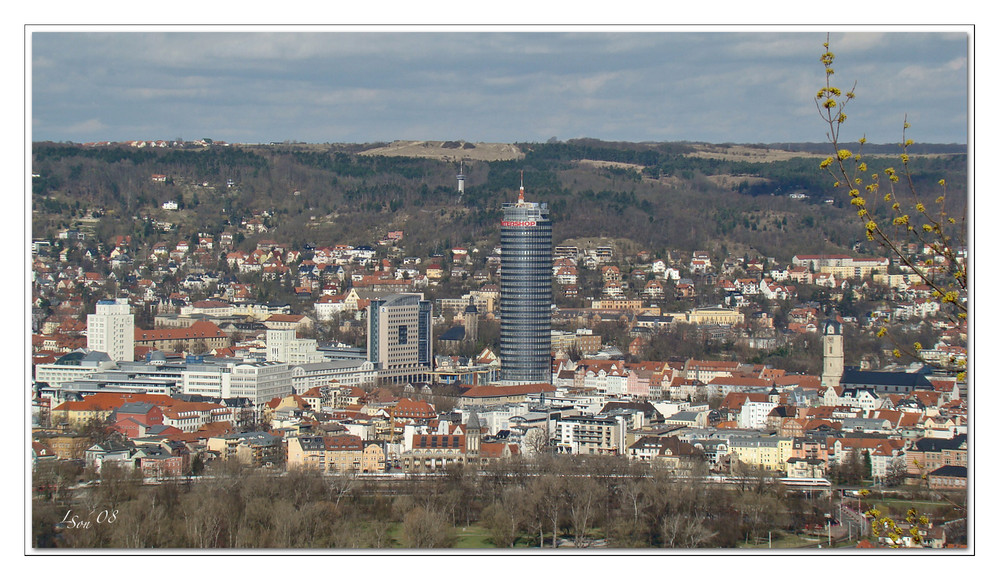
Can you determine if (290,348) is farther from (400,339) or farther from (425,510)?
(425,510)

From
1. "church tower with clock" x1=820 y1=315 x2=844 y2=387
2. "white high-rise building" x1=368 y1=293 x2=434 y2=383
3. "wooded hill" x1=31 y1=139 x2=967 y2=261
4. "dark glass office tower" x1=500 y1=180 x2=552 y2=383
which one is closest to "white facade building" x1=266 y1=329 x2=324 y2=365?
"white high-rise building" x1=368 y1=293 x2=434 y2=383

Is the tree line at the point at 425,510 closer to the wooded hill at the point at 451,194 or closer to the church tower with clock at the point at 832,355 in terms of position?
the church tower with clock at the point at 832,355

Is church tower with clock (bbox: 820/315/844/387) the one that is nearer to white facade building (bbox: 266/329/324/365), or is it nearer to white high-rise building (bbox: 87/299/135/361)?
white facade building (bbox: 266/329/324/365)

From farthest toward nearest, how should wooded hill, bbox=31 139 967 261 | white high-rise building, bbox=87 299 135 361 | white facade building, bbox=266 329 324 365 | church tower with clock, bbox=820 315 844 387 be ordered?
wooded hill, bbox=31 139 967 261, white facade building, bbox=266 329 324 365, white high-rise building, bbox=87 299 135 361, church tower with clock, bbox=820 315 844 387

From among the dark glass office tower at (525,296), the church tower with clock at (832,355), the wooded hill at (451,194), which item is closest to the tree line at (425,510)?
the church tower with clock at (832,355)

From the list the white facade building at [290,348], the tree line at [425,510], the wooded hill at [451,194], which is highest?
the wooded hill at [451,194]

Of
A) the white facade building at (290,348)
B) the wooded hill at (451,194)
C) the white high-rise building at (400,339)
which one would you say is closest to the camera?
the white high-rise building at (400,339)
